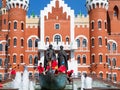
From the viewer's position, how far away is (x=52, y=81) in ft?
77.8

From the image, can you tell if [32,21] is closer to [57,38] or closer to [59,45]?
[57,38]

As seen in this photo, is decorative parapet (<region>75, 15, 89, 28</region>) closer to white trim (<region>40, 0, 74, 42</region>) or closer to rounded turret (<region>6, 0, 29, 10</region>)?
white trim (<region>40, 0, 74, 42</region>)

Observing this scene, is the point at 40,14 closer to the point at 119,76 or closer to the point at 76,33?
the point at 76,33

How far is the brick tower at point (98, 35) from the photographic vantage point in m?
62.7

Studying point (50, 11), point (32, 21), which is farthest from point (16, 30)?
point (50, 11)

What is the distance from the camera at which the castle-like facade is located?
63.4 metres

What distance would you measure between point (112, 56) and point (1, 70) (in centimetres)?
1975

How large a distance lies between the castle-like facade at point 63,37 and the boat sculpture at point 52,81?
125 feet

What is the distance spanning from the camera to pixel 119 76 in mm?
65562

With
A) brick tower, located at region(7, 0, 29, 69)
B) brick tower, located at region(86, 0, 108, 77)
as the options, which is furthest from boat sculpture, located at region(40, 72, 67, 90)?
brick tower, located at region(7, 0, 29, 69)

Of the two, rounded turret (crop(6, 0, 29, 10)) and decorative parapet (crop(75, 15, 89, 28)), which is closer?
rounded turret (crop(6, 0, 29, 10))

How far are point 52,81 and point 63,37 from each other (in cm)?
4122

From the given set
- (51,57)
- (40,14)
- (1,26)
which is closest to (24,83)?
(51,57)

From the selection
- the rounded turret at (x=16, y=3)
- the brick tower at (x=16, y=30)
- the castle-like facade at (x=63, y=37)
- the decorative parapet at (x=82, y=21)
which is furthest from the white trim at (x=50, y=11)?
the rounded turret at (x=16, y=3)
